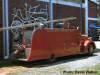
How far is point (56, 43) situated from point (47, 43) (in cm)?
92

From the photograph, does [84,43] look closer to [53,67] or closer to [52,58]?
[52,58]

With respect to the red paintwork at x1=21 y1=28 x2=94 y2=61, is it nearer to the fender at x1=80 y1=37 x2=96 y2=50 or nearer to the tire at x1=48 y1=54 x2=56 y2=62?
the fender at x1=80 y1=37 x2=96 y2=50

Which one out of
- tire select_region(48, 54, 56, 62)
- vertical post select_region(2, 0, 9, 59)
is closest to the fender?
tire select_region(48, 54, 56, 62)

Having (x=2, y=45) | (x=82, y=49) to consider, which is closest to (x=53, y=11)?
(x=82, y=49)

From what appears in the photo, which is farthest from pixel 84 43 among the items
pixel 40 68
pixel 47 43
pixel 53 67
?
pixel 40 68

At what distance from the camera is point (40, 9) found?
22578mm

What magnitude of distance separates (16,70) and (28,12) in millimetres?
7215

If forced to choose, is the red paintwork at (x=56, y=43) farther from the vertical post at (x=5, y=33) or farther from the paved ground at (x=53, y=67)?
the vertical post at (x=5, y=33)

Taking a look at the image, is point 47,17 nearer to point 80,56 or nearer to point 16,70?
point 80,56

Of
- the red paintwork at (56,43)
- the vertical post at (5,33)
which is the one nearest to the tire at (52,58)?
the red paintwork at (56,43)

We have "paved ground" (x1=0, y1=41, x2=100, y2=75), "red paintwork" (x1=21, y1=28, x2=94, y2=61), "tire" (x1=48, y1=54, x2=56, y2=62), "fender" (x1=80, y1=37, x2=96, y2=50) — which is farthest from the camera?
"fender" (x1=80, y1=37, x2=96, y2=50)

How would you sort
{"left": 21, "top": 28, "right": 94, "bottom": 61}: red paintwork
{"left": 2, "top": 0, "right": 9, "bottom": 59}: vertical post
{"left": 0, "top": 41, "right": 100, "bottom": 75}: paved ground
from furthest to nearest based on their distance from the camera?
{"left": 2, "top": 0, "right": 9, "bottom": 59}: vertical post
{"left": 21, "top": 28, "right": 94, "bottom": 61}: red paintwork
{"left": 0, "top": 41, "right": 100, "bottom": 75}: paved ground

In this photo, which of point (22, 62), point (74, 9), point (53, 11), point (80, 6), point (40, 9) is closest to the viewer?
point (22, 62)

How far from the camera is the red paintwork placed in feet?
53.2
